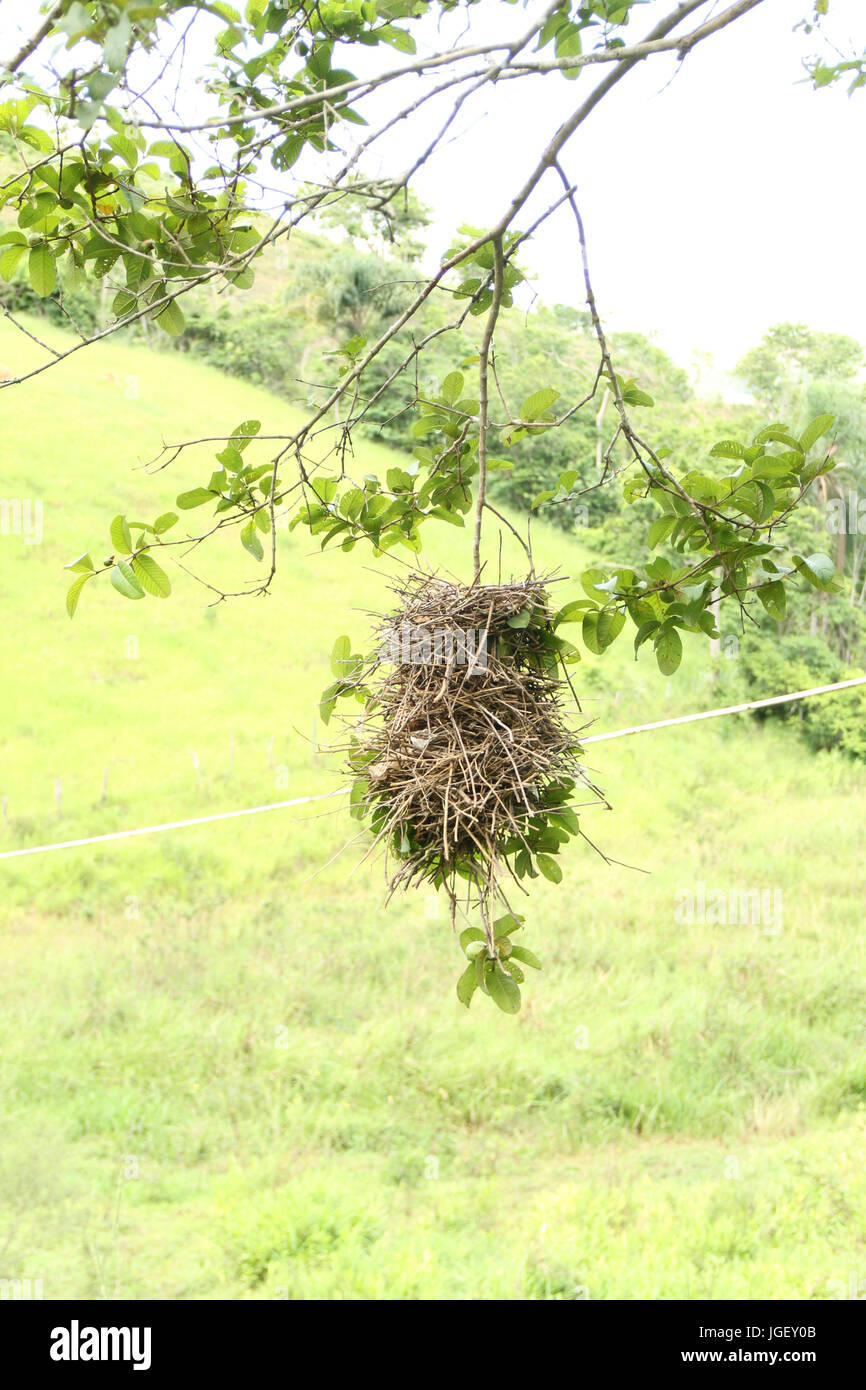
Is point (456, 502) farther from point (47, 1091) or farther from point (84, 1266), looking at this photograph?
point (47, 1091)

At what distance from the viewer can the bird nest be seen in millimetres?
1548

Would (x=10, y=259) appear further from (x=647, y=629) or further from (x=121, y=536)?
(x=647, y=629)

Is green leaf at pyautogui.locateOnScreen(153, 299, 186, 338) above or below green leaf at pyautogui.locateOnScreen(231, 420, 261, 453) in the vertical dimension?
above

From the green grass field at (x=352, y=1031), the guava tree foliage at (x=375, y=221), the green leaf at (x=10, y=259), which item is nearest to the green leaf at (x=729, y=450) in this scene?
the guava tree foliage at (x=375, y=221)

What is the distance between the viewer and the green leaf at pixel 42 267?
1.71m

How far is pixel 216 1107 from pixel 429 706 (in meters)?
4.90

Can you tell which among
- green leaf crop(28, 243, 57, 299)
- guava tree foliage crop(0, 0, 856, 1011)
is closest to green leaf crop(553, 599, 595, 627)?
guava tree foliage crop(0, 0, 856, 1011)

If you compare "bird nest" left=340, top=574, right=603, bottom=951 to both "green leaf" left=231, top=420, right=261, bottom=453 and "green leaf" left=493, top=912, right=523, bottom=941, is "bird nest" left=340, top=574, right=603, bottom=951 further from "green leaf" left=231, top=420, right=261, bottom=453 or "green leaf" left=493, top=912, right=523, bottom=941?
"green leaf" left=231, top=420, right=261, bottom=453

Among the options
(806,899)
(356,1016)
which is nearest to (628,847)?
(806,899)

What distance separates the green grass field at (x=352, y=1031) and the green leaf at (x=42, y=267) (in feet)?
2.83

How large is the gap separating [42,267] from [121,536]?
500mm

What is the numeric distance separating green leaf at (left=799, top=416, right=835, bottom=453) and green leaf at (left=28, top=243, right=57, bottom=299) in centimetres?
125

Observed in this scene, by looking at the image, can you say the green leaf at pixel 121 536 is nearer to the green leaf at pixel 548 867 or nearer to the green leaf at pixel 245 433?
the green leaf at pixel 245 433

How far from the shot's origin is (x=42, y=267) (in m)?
1.72
